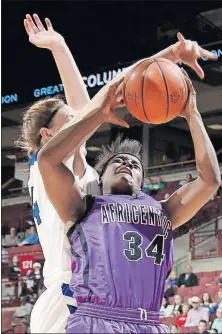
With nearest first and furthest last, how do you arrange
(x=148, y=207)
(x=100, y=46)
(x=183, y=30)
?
1. (x=148, y=207)
2. (x=183, y=30)
3. (x=100, y=46)

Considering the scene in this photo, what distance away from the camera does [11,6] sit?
12.5m

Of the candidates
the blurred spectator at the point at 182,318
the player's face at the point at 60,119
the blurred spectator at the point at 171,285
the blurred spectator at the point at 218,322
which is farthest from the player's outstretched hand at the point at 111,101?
the blurred spectator at the point at 171,285

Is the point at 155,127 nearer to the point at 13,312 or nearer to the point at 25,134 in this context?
the point at 13,312

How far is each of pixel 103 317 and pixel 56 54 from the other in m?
1.40

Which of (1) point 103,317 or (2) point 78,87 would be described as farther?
(2) point 78,87

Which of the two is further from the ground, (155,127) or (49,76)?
(49,76)

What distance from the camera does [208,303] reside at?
22.9ft

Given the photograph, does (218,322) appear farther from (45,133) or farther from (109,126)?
(45,133)

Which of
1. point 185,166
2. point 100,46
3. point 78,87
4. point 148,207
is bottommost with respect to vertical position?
point 148,207

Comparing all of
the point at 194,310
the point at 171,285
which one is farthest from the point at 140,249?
the point at 171,285

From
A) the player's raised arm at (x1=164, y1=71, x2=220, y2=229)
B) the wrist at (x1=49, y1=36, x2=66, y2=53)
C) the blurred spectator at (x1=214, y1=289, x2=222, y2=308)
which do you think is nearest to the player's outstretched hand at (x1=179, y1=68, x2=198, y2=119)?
the player's raised arm at (x1=164, y1=71, x2=220, y2=229)

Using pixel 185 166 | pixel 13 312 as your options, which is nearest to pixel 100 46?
pixel 185 166

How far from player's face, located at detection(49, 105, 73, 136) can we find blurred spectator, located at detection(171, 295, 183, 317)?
15.0ft

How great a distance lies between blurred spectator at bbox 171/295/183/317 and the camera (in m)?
7.20
